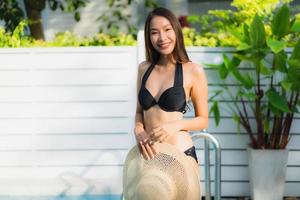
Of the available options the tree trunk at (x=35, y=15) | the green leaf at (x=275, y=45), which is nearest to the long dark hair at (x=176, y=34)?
the green leaf at (x=275, y=45)

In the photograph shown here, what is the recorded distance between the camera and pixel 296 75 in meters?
5.04

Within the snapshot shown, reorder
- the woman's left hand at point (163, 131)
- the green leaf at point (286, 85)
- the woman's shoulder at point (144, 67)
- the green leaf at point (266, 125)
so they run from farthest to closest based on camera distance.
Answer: the green leaf at point (266, 125), the green leaf at point (286, 85), the woman's shoulder at point (144, 67), the woman's left hand at point (163, 131)

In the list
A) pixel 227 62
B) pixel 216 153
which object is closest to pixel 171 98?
pixel 216 153

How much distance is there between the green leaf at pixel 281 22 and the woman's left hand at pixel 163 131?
2.78 meters

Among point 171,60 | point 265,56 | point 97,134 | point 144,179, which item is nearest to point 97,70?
point 97,134

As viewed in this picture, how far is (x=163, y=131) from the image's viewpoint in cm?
237

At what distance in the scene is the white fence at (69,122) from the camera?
5738 millimetres

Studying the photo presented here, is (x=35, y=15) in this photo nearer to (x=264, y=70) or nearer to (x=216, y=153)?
(x=264, y=70)

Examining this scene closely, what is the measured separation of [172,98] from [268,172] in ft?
9.41

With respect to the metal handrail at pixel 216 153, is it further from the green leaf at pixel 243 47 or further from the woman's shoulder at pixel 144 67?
the green leaf at pixel 243 47

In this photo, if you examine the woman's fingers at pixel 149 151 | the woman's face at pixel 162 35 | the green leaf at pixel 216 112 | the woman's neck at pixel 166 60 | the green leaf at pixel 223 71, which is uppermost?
the woman's face at pixel 162 35

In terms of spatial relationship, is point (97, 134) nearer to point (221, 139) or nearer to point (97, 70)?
point (97, 70)

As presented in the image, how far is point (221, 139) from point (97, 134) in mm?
1189

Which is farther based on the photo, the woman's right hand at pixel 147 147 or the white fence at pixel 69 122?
the white fence at pixel 69 122
